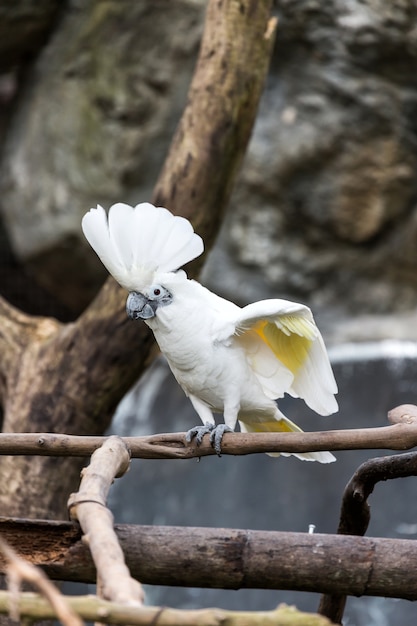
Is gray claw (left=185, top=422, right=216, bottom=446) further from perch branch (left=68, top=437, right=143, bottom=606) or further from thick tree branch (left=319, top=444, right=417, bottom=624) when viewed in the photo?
thick tree branch (left=319, top=444, right=417, bottom=624)

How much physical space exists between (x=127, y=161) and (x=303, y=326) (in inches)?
119

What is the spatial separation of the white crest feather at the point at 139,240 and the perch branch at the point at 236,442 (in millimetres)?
326

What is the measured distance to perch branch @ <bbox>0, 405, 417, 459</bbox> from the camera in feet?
5.03

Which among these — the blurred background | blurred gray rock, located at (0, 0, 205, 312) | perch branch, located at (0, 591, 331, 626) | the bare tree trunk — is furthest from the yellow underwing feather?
blurred gray rock, located at (0, 0, 205, 312)

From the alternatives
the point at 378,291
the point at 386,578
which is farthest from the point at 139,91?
the point at 386,578

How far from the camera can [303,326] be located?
1746mm

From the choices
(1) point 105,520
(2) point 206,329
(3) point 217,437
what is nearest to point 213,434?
(3) point 217,437

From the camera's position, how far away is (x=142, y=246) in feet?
5.51

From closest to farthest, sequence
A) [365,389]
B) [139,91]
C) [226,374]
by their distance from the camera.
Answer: [226,374] < [365,389] < [139,91]

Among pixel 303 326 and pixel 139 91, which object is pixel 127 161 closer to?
pixel 139 91

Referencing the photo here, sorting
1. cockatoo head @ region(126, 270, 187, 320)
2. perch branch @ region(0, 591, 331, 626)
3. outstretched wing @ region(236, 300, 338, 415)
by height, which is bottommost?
perch branch @ region(0, 591, 331, 626)

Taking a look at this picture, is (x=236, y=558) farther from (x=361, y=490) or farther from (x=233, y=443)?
(x=361, y=490)

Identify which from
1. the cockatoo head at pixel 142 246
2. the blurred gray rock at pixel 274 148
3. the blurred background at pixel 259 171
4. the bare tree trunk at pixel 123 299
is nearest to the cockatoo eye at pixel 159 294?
the cockatoo head at pixel 142 246

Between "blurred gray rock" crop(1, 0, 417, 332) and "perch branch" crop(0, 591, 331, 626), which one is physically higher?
"blurred gray rock" crop(1, 0, 417, 332)
